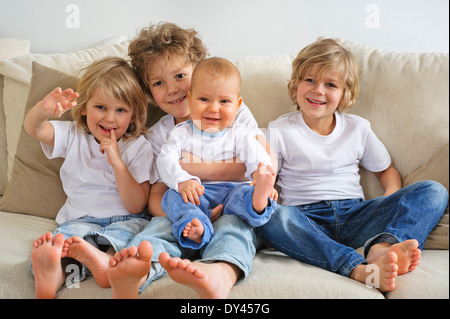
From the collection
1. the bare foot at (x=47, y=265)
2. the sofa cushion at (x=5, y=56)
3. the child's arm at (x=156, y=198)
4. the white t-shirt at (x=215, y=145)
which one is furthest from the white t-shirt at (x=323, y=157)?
the sofa cushion at (x=5, y=56)

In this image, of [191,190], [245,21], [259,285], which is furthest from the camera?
[245,21]

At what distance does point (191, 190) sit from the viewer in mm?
1355

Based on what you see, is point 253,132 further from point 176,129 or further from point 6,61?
point 6,61

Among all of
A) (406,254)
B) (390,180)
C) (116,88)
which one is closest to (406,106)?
(390,180)

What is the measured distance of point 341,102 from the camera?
164cm

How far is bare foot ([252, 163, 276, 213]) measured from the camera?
1228 millimetres

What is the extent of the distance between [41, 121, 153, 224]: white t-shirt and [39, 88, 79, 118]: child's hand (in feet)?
0.50

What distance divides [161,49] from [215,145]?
388 millimetres

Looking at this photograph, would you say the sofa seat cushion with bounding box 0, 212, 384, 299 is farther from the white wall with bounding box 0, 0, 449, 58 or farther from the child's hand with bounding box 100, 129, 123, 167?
the white wall with bounding box 0, 0, 449, 58

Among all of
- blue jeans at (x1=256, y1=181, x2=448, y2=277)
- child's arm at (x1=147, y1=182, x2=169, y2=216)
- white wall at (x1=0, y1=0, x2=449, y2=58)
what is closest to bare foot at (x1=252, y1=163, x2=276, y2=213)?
blue jeans at (x1=256, y1=181, x2=448, y2=277)

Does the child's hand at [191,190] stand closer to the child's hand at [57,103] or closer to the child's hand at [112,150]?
the child's hand at [112,150]

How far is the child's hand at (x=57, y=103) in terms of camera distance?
1.38 m

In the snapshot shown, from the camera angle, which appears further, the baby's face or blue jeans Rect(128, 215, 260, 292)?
the baby's face

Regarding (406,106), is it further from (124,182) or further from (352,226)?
(124,182)
